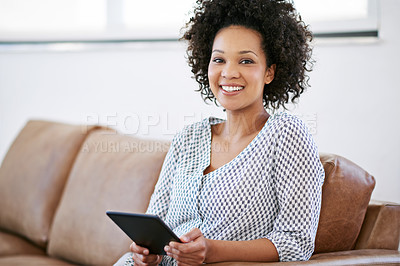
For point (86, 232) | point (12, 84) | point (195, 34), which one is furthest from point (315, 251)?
point (12, 84)

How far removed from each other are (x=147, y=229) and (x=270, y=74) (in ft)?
2.22

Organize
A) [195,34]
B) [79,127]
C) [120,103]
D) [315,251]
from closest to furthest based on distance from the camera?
1. [315,251]
2. [195,34]
3. [79,127]
4. [120,103]

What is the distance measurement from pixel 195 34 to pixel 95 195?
796mm

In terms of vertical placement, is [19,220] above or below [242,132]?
below

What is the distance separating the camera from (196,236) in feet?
4.13

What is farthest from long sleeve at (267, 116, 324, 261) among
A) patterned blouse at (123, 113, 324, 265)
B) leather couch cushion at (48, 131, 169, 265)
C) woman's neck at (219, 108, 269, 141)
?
leather couch cushion at (48, 131, 169, 265)

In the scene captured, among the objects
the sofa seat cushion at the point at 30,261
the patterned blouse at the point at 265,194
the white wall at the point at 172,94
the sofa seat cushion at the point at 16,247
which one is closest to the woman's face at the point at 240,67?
the patterned blouse at the point at 265,194

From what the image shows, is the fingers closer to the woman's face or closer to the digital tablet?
the digital tablet

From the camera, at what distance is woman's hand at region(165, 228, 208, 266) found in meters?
1.23

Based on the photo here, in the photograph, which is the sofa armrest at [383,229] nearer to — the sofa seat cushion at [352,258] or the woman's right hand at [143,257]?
the sofa seat cushion at [352,258]

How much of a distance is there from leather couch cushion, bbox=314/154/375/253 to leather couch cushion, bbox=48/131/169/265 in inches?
27.7

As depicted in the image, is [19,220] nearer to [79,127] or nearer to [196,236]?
[79,127]

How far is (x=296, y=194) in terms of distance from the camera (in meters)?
1.30

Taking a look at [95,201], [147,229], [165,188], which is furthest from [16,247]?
[147,229]
